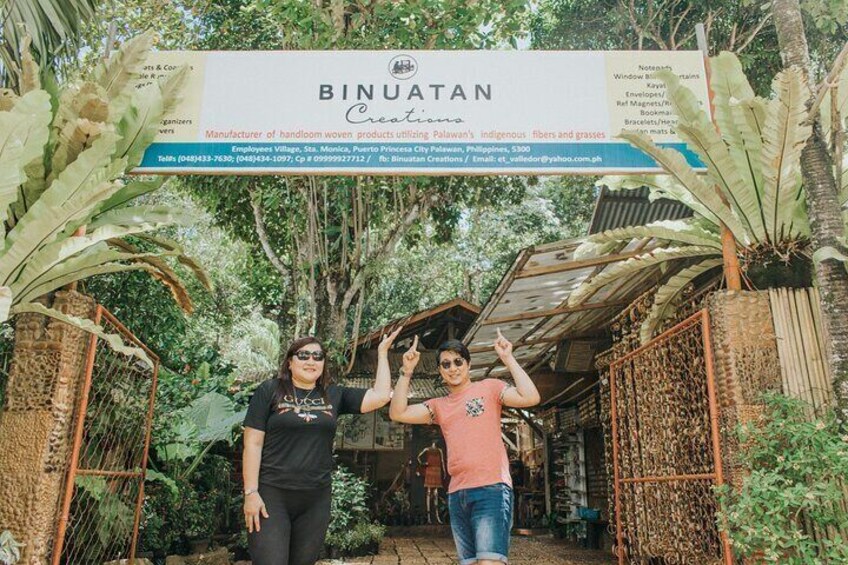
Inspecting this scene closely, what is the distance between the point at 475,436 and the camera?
352cm

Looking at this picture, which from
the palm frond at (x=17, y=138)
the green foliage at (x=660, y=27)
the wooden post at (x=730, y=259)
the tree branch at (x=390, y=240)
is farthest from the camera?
the green foliage at (x=660, y=27)

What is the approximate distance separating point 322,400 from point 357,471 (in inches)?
464

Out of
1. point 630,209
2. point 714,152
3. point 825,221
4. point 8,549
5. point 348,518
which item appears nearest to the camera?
point 8,549

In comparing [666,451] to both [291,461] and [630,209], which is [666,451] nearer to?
[291,461]

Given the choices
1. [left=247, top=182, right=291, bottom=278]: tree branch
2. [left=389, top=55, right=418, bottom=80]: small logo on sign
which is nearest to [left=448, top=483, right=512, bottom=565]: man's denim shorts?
[left=389, top=55, right=418, bottom=80]: small logo on sign

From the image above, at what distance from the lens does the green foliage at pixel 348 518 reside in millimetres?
9132

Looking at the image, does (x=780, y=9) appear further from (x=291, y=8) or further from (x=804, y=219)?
(x=291, y=8)

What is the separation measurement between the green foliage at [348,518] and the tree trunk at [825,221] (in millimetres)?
6877

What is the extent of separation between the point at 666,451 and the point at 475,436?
7.48ft

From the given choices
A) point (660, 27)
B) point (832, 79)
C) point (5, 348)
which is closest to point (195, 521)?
point (5, 348)

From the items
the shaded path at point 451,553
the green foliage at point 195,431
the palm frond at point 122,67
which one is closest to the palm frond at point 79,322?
the palm frond at point 122,67

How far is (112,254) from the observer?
13.2 feet

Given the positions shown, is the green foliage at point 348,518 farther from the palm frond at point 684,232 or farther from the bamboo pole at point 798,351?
the bamboo pole at point 798,351

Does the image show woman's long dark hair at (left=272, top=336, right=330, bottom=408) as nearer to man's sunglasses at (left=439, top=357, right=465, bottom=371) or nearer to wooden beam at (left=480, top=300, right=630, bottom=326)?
man's sunglasses at (left=439, top=357, right=465, bottom=371)
